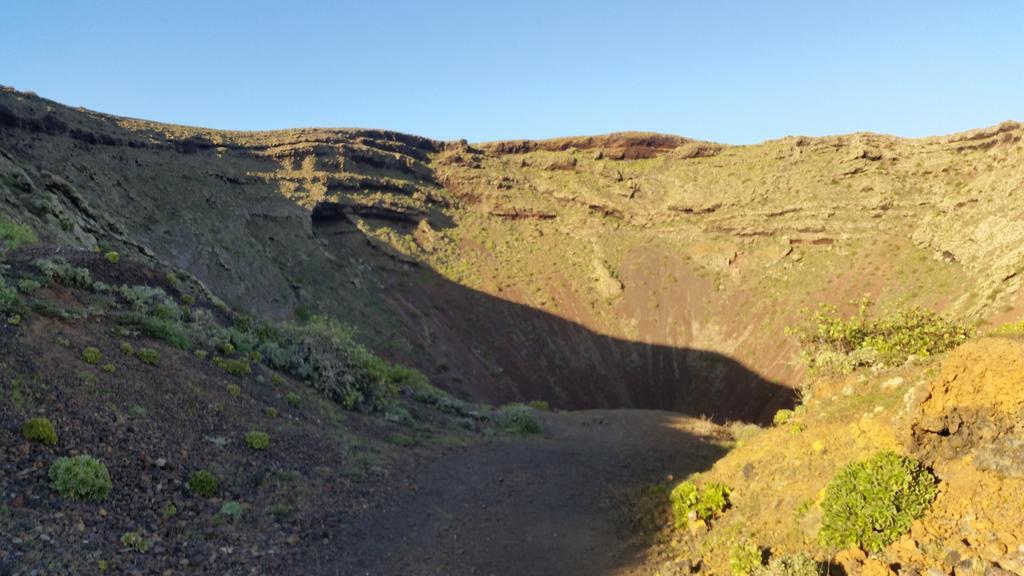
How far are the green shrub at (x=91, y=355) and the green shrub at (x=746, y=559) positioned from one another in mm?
14565

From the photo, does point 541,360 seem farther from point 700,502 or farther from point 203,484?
point 203,484

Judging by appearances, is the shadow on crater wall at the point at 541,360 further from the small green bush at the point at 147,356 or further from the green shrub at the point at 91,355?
the green shrub at the point at 91,355

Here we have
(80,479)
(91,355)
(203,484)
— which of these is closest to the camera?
(80,479)

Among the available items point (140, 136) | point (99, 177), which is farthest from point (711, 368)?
point (140, 136)

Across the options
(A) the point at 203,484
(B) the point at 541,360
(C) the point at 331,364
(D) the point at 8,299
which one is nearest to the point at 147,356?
(D) the point at 8,299

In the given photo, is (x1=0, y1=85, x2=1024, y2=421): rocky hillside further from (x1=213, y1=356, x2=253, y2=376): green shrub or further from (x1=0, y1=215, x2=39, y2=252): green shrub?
(x1=213, y1=356, x2=253, y2=376): green shrub

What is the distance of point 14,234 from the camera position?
2045cm

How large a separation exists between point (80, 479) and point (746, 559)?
10.9 meters

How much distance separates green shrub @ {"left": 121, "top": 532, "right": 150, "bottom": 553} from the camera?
9.40m

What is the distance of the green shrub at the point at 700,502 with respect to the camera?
12.1 m

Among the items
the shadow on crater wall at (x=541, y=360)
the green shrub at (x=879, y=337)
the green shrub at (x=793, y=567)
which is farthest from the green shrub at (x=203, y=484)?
the shadow on crater wall at (x=541, y=360)

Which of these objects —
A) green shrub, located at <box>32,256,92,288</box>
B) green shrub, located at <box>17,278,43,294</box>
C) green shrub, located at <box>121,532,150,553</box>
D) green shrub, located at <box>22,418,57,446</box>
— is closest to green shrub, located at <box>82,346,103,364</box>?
green shrub, located at <box>17,278,43,294</box>

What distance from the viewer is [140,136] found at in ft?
160

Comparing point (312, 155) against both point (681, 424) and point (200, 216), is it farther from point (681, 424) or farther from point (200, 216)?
point (681, 424)
